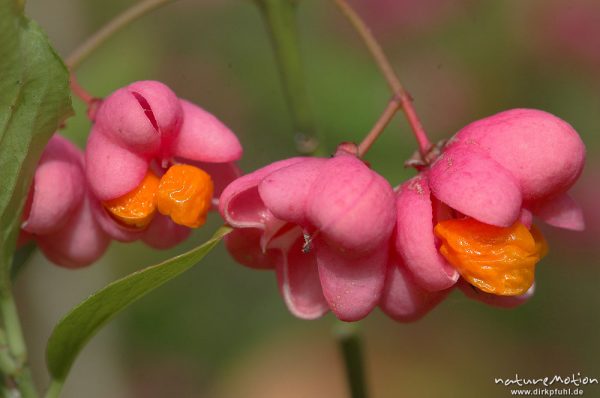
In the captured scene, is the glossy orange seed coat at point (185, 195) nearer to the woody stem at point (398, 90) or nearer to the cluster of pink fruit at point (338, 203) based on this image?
the cluster of pink fruit at point (338, 203)

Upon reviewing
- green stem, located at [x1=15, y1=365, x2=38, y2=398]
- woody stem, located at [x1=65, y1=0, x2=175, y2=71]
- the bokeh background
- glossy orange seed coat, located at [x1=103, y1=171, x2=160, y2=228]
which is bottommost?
the bokeh background

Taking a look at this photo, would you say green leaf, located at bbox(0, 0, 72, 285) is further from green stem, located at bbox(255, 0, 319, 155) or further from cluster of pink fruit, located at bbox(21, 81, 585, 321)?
green stem, located at bbox(255, 0, 319, 155)

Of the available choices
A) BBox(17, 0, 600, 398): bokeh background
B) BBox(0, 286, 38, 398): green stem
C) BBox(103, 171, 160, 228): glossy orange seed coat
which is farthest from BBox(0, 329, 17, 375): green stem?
BBox(17, 0, 600, 398): bokeh background

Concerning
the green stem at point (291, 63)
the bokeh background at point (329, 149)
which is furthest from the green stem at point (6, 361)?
the bokeh background at point (329, 149)

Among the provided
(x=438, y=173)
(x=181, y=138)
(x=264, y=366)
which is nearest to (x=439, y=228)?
(x=438, y=173)

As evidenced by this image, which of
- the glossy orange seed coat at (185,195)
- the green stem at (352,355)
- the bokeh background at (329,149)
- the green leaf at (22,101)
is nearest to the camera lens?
the green leaf at (22,101)

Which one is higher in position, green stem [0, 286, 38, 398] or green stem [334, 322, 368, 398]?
green stem [0, 286, 38, 398]

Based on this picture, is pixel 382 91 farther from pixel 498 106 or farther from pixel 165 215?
pixel 165 215

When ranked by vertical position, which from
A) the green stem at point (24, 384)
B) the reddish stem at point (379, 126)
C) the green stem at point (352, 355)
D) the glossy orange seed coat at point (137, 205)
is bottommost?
the green stem at point (352, 355)
